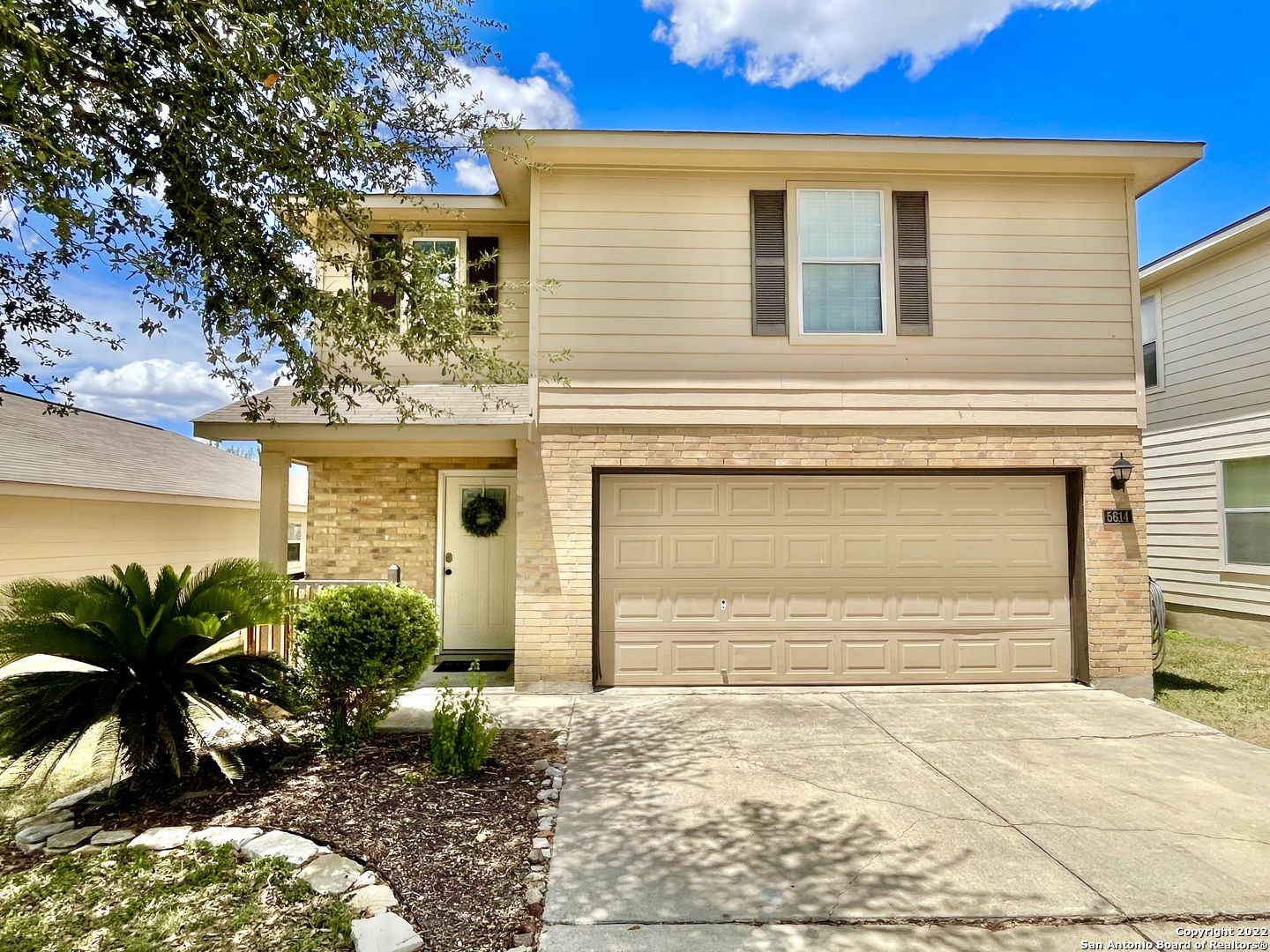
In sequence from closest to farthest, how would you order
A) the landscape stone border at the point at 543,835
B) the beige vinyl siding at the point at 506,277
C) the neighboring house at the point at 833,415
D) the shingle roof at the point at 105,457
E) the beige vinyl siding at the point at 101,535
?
1. the landscape stone border at the point at 543,835
2. the neighboring house at the point at 833,415
3. the beige vinyl siding at the point at 506,277
4. the beige vinyl siding at the point at 101,535
5. the shingle roof at the point at 105,457

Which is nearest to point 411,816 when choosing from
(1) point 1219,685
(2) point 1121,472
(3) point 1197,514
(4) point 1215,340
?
(2) point 1121,472

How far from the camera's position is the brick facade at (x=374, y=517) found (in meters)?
8.35

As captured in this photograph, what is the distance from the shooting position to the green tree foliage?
3.64 m

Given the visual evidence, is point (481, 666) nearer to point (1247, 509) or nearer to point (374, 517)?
point (374, 517)

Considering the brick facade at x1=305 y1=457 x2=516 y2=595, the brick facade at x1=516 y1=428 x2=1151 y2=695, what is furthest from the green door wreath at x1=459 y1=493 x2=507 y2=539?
the brick facade at x1=516 y1=428 x2=1151 y2=695

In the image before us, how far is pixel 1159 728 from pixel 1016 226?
4.79 m

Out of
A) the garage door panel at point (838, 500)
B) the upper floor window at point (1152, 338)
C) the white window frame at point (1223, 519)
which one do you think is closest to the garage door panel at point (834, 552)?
the garage door panel at point (838, 500)

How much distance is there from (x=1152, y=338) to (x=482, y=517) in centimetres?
1077

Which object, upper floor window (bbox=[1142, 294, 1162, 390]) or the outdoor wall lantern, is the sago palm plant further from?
upper floor window (bbox=[1142, 294, 1162, 390])

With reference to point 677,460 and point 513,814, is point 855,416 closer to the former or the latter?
point 677,460

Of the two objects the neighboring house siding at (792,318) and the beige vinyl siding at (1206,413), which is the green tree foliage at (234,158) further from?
the beige vinyl siding at (1206,413)

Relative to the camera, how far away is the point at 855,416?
276 inches

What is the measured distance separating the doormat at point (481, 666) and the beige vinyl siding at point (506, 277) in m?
3.24

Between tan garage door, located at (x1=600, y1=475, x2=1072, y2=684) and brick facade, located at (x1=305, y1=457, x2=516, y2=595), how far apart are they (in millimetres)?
2513
